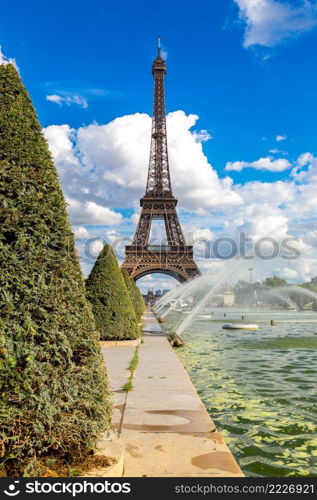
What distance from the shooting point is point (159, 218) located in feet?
213

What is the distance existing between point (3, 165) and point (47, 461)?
258cm

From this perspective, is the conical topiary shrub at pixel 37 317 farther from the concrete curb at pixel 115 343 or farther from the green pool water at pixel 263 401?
the concrete curb at pixel 115 343

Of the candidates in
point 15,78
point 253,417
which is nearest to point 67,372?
point 15,78

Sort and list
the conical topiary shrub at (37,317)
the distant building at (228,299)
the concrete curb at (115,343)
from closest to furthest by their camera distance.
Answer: the conical topiary shrub at (37,317), the concrete curb at (115,343), the distant building at (228,299)

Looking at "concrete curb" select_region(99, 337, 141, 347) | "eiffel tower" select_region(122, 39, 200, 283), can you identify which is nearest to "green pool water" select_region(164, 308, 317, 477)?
"concrete curb" select_region(99, 337, 141, 347)

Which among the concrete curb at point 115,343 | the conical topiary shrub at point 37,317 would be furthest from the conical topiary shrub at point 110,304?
the conical topiary shrub at point 37,317

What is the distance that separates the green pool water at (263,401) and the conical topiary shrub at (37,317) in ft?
7.12

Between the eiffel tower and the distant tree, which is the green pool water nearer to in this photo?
the eiffel tower

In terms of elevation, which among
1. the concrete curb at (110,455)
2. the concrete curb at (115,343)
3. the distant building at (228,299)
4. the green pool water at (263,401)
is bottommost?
the green pool water at (263,401)

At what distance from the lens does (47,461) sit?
3.59 meters

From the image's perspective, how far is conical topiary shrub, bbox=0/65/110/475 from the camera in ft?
11.3

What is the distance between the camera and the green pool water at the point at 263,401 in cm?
508
